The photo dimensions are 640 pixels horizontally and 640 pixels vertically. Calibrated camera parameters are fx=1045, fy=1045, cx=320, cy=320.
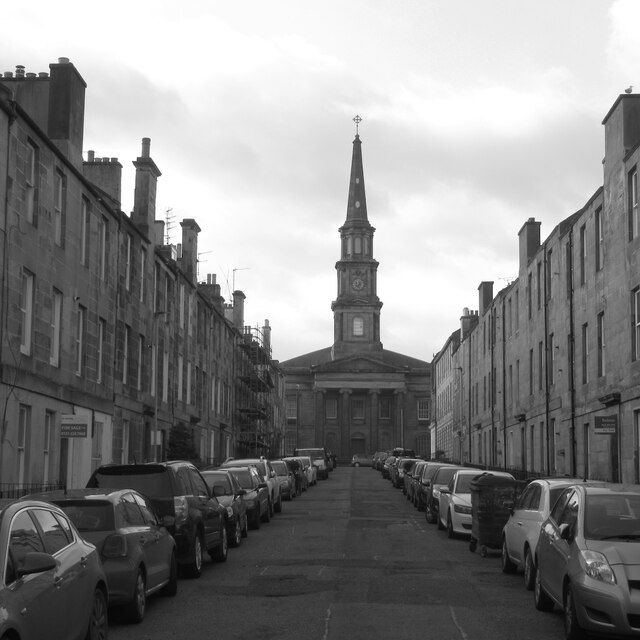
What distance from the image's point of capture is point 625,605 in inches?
373

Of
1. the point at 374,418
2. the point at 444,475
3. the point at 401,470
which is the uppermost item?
the point at 374,418

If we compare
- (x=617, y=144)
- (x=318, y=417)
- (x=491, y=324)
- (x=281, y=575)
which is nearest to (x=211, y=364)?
(x=491, y=324)

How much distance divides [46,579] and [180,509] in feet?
23.1

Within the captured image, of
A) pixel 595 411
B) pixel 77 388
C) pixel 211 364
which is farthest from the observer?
pixel 211 364

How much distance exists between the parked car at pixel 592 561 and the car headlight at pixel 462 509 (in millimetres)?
8903

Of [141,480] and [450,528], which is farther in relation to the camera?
[450,528]

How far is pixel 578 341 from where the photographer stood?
1297 inches

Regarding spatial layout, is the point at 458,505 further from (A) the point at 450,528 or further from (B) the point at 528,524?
(B) the point at 528,524

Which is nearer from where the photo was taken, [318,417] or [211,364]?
[211,364]

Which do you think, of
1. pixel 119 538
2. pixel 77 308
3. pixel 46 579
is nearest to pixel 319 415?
pixel 77 308

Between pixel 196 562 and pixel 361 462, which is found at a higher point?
pixel 361 462

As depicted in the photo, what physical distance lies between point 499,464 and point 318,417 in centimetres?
7149

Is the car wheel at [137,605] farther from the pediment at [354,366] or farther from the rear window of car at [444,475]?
the pediment at [354,366]

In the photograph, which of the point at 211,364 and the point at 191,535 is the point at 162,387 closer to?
the point at 211,364
